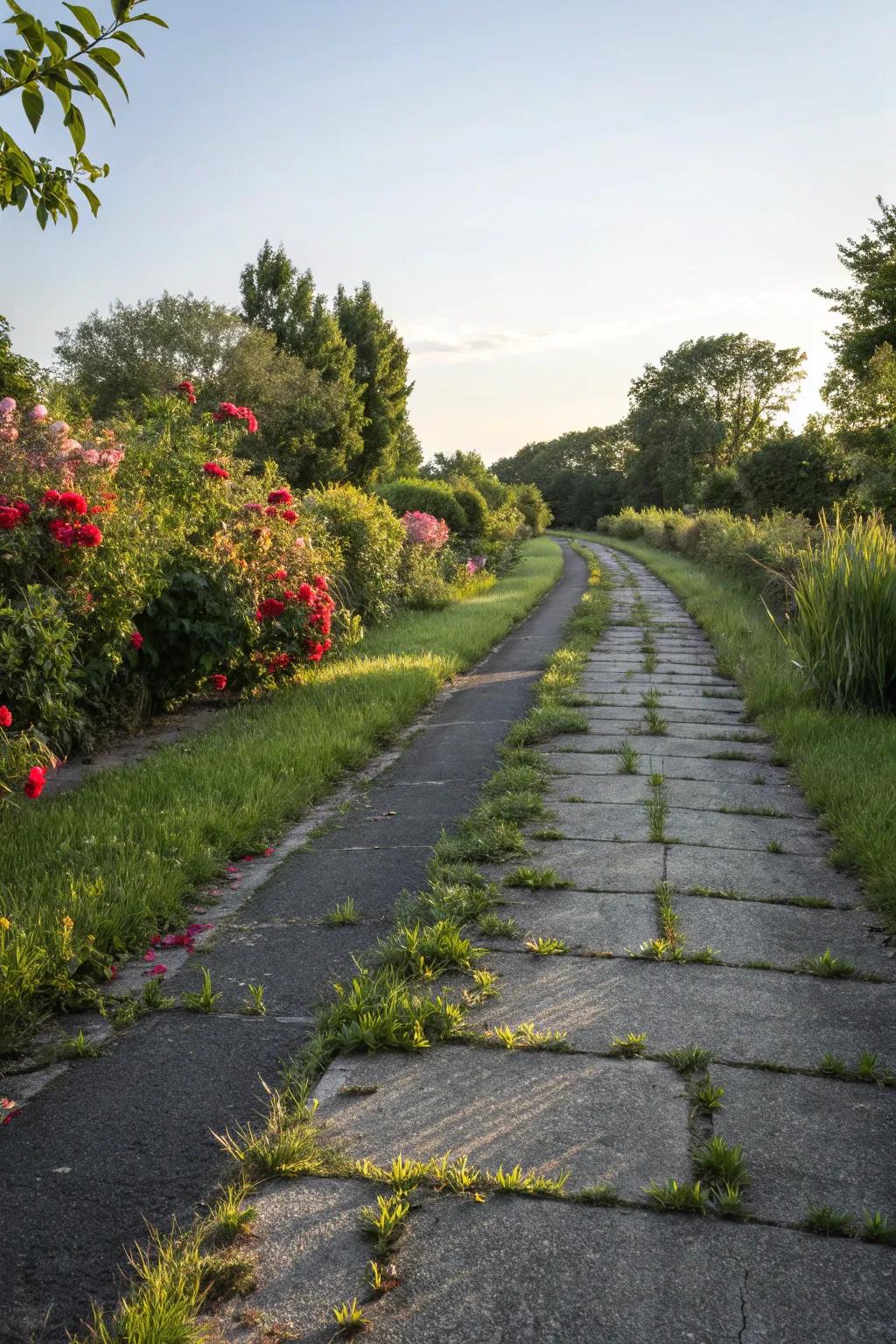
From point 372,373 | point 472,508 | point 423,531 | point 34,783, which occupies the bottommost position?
point 34,783

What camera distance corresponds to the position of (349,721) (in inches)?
251

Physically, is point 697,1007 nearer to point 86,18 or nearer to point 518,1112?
point 518,1112

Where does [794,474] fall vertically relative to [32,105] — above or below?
above

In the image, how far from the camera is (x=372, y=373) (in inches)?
1624

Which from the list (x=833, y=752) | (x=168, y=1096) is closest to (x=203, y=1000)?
(x=168, y=1096)

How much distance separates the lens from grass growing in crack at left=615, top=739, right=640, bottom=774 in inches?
218

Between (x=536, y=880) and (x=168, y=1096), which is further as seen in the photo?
(x=536, y=880)

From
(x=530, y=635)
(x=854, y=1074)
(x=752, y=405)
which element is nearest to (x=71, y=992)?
(x=854, y=1074)

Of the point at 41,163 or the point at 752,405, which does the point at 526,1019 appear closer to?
the point at 41,163

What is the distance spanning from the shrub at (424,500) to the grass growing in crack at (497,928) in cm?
1896

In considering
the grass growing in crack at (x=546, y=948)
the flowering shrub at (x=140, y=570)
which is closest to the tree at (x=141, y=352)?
the flowering shrub at (x=140, y=570)

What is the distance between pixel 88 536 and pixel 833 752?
4561 millimetres

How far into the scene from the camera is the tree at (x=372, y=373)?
4050 cm

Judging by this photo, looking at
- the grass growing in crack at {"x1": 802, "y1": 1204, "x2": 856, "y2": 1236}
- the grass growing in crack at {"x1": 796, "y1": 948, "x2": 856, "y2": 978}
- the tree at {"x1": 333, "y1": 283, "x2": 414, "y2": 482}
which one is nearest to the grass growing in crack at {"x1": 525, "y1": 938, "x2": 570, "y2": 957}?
the grass growing in crack at {"x1": 796, "y1": 948, "x2": 856, "y2": 978}
